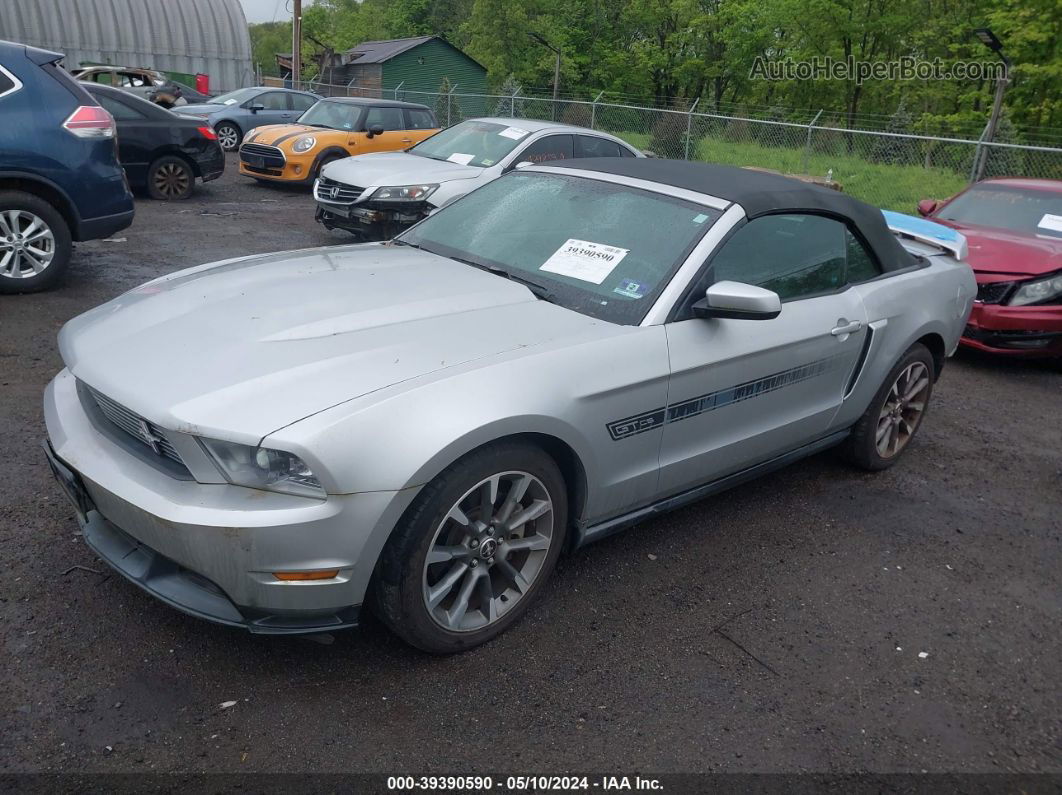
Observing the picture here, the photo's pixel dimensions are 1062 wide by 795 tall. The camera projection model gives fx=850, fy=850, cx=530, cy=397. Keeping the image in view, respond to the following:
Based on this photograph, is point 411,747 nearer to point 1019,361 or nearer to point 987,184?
point 1019,361

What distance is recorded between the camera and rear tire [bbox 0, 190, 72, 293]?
637 centimetres

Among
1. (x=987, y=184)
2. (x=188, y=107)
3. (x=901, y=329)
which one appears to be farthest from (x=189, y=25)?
(x=901, y=329)

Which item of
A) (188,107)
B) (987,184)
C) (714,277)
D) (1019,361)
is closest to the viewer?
(714,277)

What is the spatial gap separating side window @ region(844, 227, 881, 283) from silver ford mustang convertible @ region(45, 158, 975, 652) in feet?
0.06

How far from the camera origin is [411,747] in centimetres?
252

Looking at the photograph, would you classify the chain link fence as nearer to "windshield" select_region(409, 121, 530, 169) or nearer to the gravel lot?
"windshield" select_region(409, 121, 530, 169)

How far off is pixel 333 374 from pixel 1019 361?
7.13 m

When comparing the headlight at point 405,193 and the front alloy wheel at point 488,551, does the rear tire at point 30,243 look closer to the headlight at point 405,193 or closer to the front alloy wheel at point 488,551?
the headlight at point 405,193

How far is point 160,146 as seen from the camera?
11086 millimetres

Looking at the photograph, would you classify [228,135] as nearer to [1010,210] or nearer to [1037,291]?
[1010,210]

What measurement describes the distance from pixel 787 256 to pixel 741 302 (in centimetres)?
86

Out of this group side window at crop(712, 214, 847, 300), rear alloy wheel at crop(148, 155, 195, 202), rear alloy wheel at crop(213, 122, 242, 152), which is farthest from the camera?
rear alloy wheel at crop(213, 122, 242, 152)

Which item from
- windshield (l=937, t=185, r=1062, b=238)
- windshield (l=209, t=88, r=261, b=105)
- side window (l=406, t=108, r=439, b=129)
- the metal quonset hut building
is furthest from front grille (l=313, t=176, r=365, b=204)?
the metal quonset hut building

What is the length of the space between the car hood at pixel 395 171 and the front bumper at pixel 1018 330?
5.18 metres
